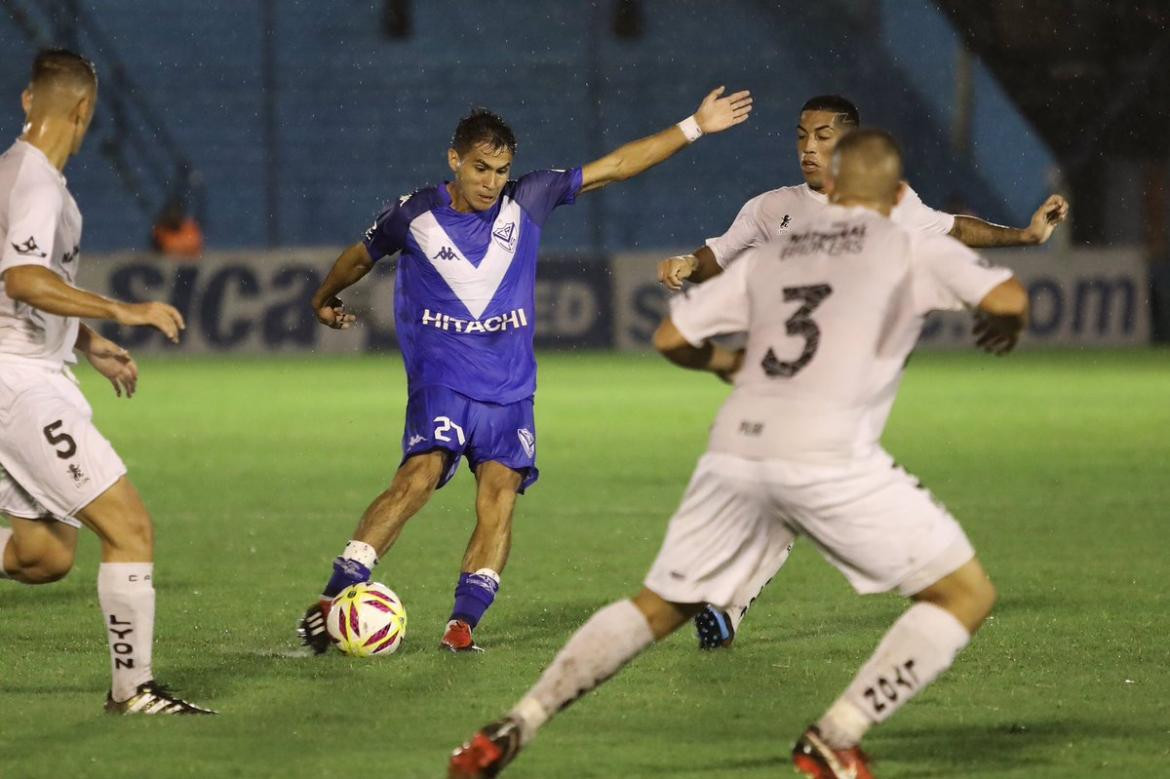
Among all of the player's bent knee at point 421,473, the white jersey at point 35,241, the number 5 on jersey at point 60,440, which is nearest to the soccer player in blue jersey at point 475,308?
the player's bent knee at point 421,473

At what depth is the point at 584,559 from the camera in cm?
1042

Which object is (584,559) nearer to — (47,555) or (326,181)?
(47,555)

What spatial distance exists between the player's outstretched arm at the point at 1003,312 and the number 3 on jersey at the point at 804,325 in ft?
1.38

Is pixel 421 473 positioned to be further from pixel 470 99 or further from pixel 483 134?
pixel 470 99

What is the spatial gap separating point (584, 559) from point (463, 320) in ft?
7.56

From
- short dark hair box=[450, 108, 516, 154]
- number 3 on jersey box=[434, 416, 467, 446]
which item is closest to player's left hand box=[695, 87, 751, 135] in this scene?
short dark hair box=[450, 108, 516, 154]

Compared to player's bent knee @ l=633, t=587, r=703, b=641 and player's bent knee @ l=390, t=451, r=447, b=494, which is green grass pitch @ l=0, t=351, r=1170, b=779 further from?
player's bent knee @ l=390, t=451, r=447, b=494

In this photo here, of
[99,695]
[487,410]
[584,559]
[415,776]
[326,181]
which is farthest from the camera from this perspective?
[326,181]

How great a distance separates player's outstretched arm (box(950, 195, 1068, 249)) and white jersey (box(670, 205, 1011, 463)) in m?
2.78

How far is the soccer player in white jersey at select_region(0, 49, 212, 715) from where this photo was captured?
6438 mm

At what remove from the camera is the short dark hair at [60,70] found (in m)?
6.65

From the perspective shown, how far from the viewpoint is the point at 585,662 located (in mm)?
5570

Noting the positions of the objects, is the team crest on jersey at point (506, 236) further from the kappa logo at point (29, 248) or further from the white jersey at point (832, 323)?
the white jersey at point (832, 323)

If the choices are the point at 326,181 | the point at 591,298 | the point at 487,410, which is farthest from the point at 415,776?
the point at 326,181
